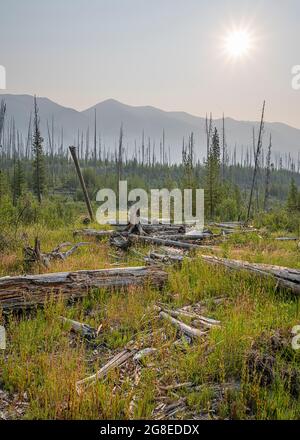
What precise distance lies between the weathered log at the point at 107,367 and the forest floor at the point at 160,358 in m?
0.06

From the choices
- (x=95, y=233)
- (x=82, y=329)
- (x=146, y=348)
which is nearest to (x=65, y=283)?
(x=82, y=329)

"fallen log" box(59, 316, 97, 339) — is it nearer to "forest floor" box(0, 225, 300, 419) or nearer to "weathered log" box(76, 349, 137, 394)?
"forest floor" box(0, 225, 300, 419)

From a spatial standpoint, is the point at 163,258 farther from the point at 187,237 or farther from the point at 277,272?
the point at 187,237

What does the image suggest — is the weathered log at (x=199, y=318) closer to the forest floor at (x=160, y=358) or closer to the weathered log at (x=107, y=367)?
the forest floor at (x=160, y=358)

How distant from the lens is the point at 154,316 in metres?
5.32

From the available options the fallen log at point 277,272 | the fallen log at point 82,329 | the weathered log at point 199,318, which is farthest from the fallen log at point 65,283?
the fallen log at point 277,272

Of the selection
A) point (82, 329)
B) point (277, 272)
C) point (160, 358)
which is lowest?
point (160, 358)

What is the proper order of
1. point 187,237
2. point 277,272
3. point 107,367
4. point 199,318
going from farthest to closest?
point 187,237 < point 277,272 < point 199,318 < point 107,367

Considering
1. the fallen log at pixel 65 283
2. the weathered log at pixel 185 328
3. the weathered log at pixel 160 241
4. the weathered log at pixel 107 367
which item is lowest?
the weathered log at pixel 107 367

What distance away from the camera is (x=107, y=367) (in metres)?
3.88

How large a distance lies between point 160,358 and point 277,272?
11.4ft

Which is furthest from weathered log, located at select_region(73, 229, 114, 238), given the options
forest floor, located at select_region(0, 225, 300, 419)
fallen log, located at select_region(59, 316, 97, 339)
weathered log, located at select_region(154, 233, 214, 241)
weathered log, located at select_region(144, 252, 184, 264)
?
fallen log, located at select_region(59, 316, 97, 339)

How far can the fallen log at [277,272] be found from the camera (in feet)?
20.4

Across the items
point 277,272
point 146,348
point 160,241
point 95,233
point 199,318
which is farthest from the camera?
point 95,233
